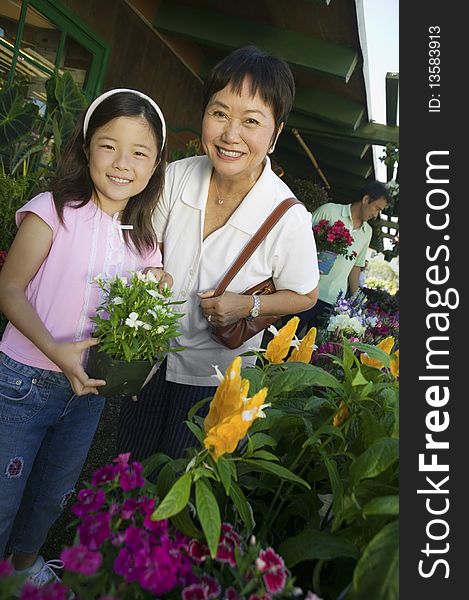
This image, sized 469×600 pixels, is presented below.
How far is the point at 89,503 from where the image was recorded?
76cm

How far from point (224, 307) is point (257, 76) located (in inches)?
28.8

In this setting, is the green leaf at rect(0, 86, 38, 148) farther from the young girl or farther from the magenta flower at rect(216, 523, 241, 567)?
the magenta flower at rect(216, 523, 241, 567)

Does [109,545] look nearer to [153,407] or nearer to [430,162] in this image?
[430,162]

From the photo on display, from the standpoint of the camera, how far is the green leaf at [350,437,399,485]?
75 centimetres

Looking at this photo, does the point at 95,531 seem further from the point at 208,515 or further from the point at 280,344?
the point at 280,344

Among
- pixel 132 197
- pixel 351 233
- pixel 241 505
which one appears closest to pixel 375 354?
pixel 241 505

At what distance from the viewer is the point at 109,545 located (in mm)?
692

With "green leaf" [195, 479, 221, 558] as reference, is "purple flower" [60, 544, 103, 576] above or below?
below

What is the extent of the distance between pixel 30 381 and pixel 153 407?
541 millimetres

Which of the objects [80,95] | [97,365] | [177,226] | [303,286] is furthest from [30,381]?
[80,95]

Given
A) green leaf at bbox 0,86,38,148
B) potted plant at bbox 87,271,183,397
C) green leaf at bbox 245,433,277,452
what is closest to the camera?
green leaf at bbox 245,433,277,452

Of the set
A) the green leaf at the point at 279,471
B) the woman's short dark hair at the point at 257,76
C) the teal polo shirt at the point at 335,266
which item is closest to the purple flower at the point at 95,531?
the green leaf at the point at 279,471

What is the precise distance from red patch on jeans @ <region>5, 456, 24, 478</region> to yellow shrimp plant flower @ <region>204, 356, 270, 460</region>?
3.31ft

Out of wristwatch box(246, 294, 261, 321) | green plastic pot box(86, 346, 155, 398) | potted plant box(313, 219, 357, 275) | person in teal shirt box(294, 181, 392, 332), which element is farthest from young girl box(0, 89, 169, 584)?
person in teal shirt box(294, 181, 392, 332)
